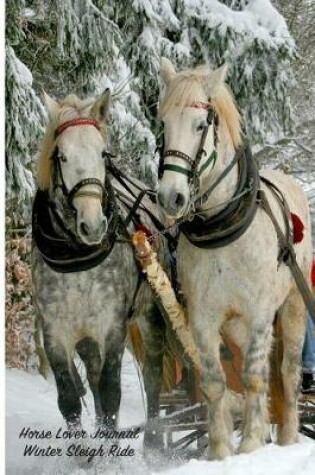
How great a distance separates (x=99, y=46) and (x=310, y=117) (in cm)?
474

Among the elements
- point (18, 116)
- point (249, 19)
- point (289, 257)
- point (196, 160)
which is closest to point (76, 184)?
point (196, 160)

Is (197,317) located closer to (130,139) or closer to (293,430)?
(293,430)

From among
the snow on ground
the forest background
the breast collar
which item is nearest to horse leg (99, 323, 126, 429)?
the snow on ground

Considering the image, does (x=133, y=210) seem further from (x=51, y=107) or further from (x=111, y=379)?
(x=111, y=379)

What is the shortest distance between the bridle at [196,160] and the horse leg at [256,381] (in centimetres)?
71

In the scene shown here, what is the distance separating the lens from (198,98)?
3.40 m

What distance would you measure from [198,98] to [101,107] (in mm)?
527

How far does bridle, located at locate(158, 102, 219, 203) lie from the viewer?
10.7 ft

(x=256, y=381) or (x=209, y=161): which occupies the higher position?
(x=209, y=161)

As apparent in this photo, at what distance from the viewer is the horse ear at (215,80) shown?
345cm

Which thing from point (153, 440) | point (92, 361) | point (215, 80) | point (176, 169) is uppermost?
point (215, 80)

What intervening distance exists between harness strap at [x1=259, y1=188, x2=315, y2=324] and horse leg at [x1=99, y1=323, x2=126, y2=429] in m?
0.84

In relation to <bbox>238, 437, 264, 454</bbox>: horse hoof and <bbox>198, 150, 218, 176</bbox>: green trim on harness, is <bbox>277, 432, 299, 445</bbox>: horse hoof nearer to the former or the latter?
<bbox>238, 437, 264, 454</bbox>: horse hoof

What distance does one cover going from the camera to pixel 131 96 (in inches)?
200
